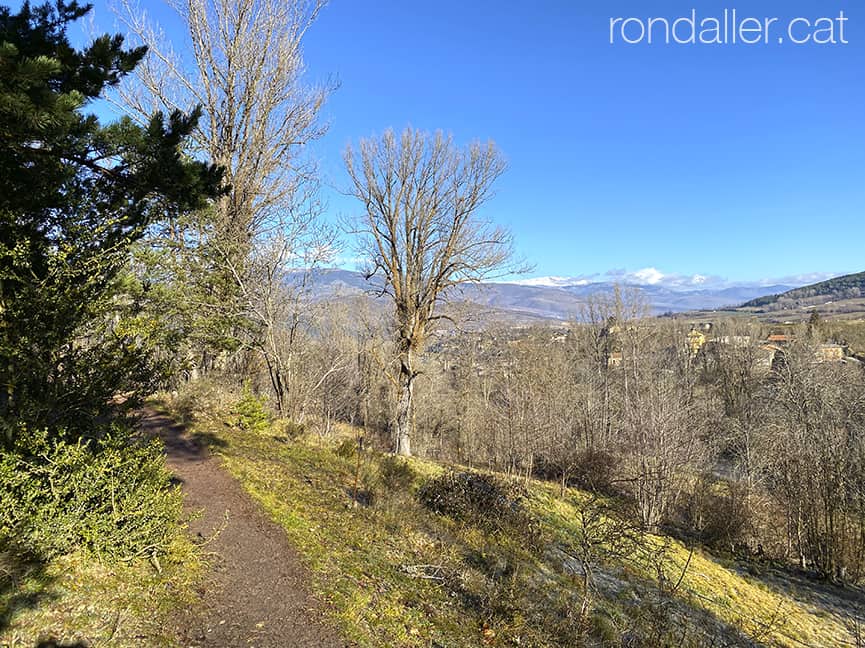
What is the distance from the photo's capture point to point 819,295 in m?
167

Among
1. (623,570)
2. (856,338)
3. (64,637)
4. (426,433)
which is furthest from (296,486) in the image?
(856,338)

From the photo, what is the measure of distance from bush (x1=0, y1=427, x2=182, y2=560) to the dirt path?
2.72 feet

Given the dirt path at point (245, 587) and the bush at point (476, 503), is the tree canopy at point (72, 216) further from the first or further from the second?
the bush at point (476, 503)

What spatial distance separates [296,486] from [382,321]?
34.3 feet

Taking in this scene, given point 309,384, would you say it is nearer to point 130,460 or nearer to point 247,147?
point 247,147

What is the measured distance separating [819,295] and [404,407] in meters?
211

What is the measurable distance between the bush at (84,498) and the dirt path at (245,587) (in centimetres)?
83

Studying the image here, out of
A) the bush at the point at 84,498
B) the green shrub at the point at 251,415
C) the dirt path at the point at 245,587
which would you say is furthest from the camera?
the green shrub at the point at 251,415

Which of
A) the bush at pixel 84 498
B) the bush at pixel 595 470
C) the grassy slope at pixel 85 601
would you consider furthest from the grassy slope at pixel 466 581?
the bush at pixel 595 470

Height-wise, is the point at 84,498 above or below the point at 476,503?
above

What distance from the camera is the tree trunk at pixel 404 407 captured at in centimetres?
1552

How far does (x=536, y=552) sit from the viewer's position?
8438mm

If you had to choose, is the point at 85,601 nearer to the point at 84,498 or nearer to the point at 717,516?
the point at 84,498

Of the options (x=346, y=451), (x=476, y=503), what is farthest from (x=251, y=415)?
(x=476, y=503)
